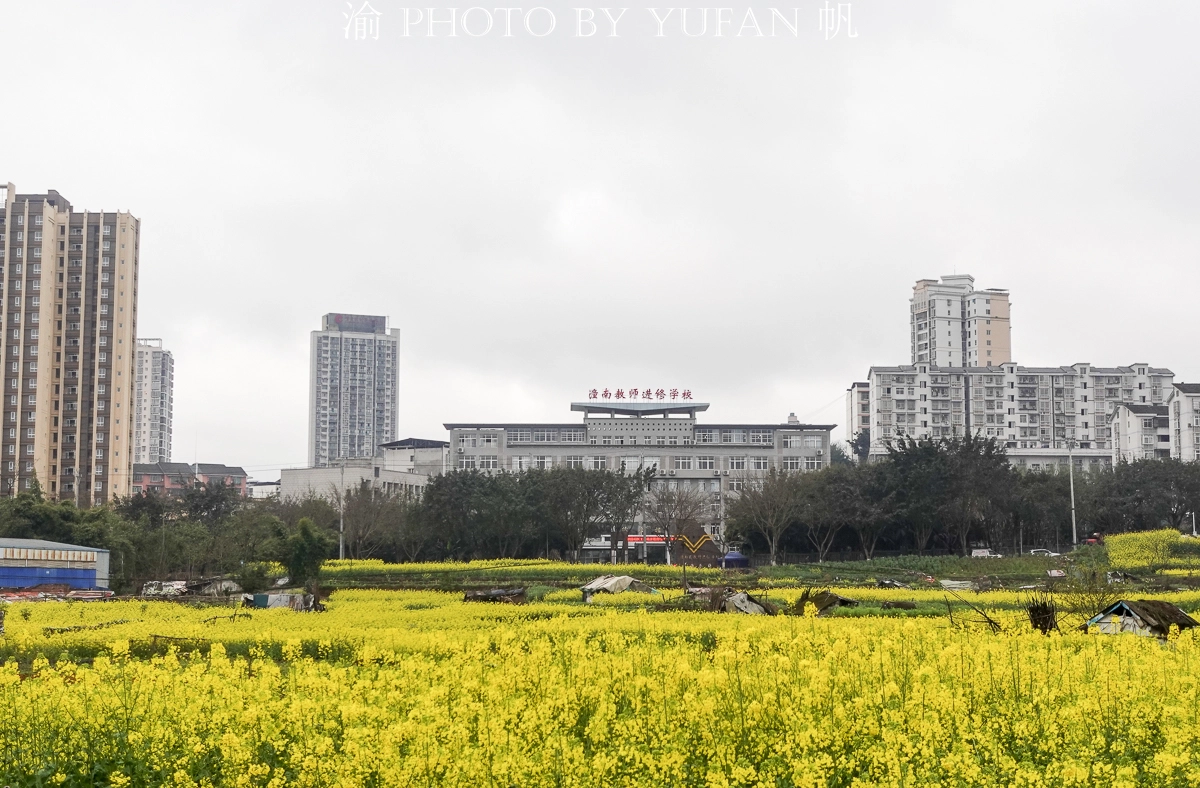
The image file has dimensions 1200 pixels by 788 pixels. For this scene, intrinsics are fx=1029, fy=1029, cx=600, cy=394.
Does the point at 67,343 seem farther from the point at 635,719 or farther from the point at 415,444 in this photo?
the point at 635,719

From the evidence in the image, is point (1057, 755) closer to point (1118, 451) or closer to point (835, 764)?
point (835, 764)

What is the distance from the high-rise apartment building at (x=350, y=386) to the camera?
464ft

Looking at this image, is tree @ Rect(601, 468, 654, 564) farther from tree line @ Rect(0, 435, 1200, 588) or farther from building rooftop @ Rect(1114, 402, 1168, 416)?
building rooftop @ Rect(1114, 402, 1168, 416)

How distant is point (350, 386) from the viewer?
14175 cm

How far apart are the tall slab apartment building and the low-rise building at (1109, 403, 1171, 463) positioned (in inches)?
3033

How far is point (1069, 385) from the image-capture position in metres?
96.9

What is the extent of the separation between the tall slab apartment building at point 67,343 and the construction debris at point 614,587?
6084 cm

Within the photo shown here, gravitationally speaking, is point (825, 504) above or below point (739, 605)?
above

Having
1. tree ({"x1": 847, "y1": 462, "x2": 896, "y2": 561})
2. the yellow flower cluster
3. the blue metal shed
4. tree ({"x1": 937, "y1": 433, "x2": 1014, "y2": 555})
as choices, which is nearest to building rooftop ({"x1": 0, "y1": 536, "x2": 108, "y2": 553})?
the blue metal shed

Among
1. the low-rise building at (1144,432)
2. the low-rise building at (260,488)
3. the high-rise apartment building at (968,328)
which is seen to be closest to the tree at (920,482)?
the low-rise building at (1144,432)

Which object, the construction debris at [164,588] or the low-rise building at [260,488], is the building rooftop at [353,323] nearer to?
the low-rise building at [260,488]

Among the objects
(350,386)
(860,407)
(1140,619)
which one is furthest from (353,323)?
(1140,619)

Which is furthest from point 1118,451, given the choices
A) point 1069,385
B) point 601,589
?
point 601,589

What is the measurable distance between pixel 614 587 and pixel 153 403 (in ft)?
413
